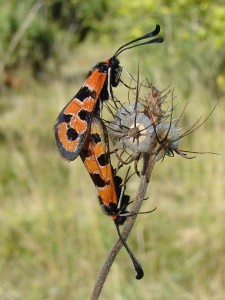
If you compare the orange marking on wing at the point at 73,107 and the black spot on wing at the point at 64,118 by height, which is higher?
the orange marking on wing at the point at 73,107

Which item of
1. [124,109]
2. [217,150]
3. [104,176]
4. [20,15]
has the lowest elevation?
[217,150]

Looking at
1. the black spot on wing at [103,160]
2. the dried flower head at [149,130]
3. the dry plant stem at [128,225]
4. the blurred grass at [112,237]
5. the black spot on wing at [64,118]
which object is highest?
the black spot on wing at [64,118]

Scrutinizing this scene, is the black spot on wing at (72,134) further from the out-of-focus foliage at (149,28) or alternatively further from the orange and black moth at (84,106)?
the out-of-focus foliage at (149,28)

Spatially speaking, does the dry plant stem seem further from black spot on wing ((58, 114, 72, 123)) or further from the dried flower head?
black spot on wing ((58, 114, 72, 123))

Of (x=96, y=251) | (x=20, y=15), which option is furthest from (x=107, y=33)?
(x=96, y=251)

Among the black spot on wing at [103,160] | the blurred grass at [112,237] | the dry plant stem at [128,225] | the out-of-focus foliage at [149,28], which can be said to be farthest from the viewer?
the out-of-focus foliage at [149,28]

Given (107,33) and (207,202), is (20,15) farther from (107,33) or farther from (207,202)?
(207,202)

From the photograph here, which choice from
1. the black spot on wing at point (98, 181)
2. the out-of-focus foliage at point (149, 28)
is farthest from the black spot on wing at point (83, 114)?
the out-of-focus foliage at point (149, 28)

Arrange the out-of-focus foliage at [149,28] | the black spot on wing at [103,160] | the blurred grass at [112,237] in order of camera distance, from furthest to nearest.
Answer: the out-of-focus foliage at [149,28]
the blurred grass at [112,237]
the black spot on wing at [103,160]
